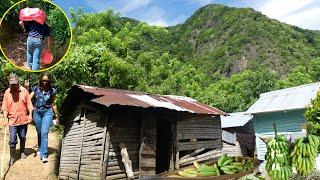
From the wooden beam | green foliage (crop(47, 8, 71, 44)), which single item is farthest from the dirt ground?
the wooden beam

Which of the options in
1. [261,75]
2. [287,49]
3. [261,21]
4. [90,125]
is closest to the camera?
[90,125]

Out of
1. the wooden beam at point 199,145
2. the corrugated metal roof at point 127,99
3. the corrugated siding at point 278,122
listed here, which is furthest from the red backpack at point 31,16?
→ the corrugated siding at point 278,122

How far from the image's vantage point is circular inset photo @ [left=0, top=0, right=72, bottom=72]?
20.6 feet

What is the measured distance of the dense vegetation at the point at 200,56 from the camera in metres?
25.6

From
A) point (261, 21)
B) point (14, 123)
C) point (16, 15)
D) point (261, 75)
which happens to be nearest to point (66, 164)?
point (14, 123)

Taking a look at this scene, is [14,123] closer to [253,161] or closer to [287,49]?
[253,161]

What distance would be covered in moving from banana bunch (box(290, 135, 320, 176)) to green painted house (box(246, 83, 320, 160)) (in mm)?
14247

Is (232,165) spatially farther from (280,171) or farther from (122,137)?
(122,137)

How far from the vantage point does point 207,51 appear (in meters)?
94.8

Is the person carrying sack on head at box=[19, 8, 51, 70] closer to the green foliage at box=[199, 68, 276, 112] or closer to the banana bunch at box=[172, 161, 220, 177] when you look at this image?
the banana bunch at box=[172, 161, 220, 177]

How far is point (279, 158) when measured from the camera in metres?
7.12

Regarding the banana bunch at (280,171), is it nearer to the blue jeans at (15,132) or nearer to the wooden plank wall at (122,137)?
the blue jeans at (15,132)

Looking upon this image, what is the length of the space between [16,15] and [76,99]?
10191 millimetres

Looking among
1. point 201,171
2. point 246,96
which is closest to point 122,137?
point 201,171
